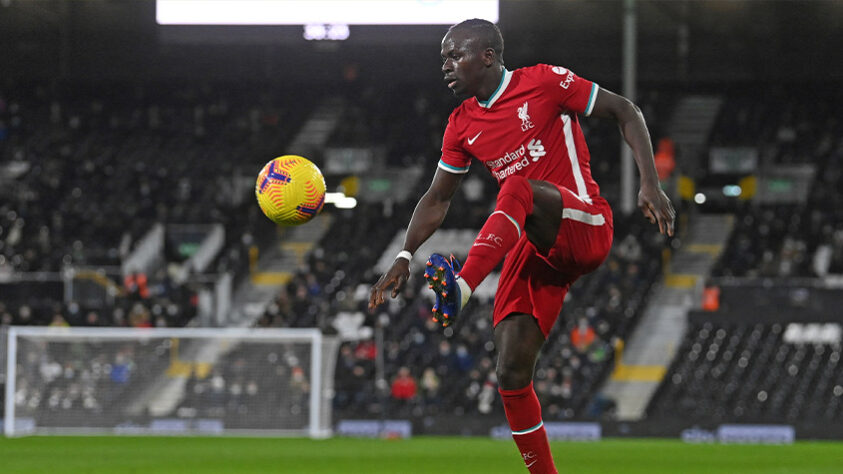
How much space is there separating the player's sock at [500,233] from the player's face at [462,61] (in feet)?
2.18

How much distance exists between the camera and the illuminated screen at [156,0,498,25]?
23688 mm

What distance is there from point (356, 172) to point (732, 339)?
46.7 ft

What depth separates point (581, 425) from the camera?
18.8m

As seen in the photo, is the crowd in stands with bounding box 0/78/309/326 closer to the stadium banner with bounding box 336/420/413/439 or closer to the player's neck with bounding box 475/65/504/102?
the stadium banner with bounding box 336/420/413/439

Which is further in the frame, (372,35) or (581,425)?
(372,35)

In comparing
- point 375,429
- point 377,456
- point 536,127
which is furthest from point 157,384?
point 536,127

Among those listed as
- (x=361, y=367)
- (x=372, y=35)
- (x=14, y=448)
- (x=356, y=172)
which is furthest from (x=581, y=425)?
(x=356, y=172)

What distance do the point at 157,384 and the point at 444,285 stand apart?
14.0 metres

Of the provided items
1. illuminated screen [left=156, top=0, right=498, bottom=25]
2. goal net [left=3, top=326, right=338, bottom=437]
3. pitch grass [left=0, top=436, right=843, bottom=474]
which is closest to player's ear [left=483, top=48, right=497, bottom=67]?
pitch grass [left=0, top=436, right=843, bottom=474]

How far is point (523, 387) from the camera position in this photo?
5832mm

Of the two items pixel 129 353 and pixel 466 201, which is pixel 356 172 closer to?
pixel 466 201

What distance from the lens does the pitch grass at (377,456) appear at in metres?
11.5

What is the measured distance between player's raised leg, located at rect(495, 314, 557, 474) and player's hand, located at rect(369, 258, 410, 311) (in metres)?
0.66

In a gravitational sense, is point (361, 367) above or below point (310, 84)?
below
